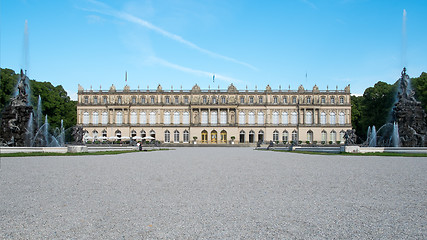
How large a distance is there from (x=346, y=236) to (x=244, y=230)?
4.32ft

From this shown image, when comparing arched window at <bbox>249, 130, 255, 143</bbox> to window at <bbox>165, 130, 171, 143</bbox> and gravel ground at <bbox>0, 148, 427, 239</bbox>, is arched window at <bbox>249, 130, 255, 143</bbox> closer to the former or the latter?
window at <bbox>165, 130, 171, 143</bbox>

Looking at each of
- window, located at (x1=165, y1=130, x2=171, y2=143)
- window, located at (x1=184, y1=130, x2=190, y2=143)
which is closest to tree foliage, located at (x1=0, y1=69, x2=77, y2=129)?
window, located at (x1=165, y1=130, x2=171, y2=143)

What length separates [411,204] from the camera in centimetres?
639

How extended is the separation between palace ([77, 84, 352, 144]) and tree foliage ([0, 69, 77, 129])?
7.13 meters

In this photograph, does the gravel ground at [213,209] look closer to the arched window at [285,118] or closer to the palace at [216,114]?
the palace at [216,114]

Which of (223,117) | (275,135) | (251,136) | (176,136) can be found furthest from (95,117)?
(275,135)

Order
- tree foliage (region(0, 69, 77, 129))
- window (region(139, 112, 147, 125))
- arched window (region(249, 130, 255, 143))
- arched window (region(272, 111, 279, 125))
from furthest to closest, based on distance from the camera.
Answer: arched window (region(249, 130, 255, 143)), window (region(139, 112, 147, 125)), arched window (region(272, 111, 279, 125)), tree foliage (region(0, 69, 77, 129))

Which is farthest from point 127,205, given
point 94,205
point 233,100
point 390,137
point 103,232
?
point 233,100

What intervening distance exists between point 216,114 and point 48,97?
30507 mm

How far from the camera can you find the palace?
69562mm

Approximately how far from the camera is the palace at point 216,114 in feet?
228

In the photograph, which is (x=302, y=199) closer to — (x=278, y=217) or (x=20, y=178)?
(x=278, y=217)

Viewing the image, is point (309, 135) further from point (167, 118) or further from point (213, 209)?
point (213, 209)

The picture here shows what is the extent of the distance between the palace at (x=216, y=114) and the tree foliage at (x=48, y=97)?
713 centimetres
